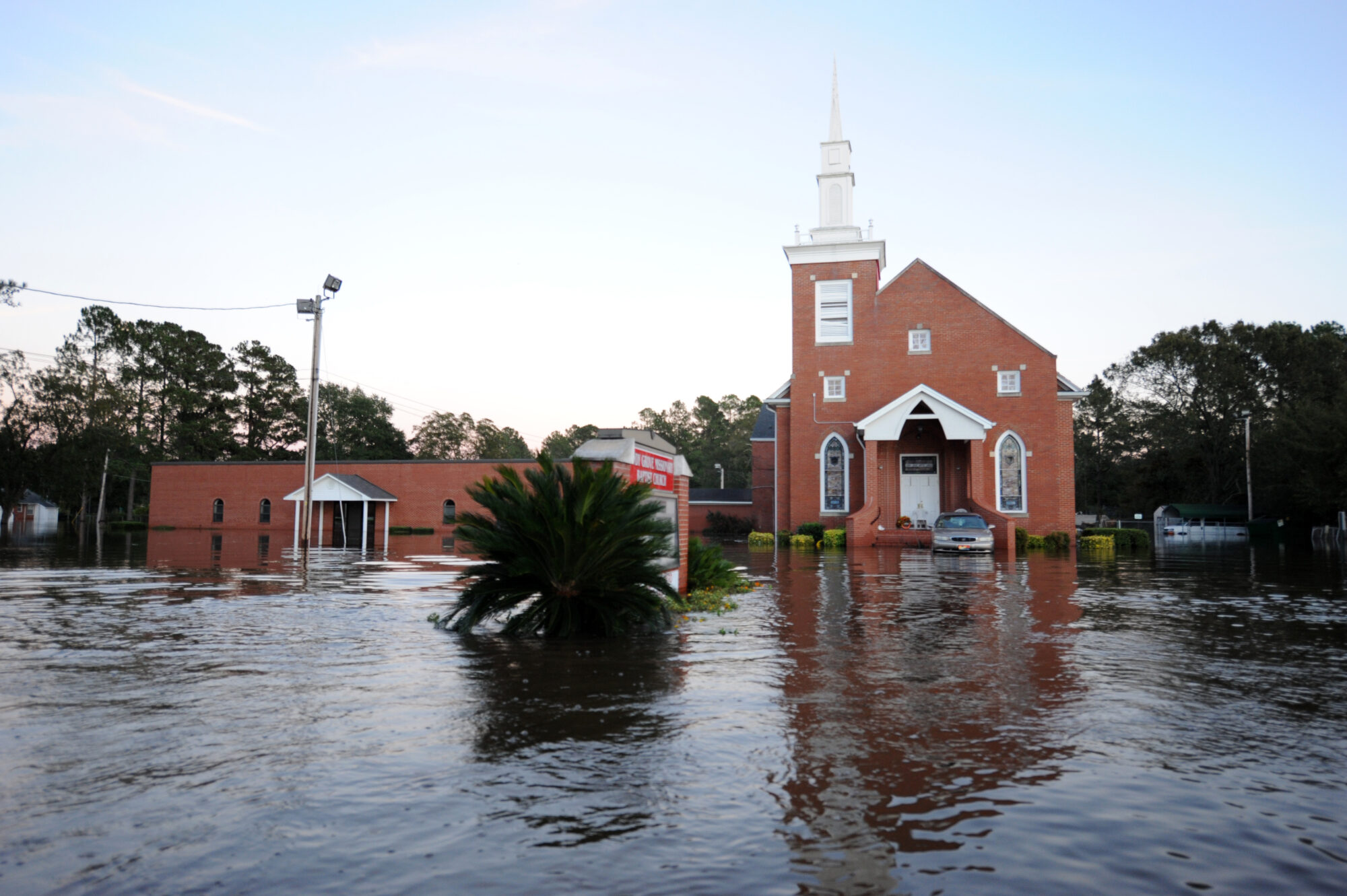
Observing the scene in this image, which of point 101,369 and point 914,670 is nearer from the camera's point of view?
point 914,670

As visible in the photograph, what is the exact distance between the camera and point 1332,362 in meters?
64.4

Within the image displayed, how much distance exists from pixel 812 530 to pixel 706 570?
2200cm

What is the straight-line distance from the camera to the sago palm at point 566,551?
9.90m

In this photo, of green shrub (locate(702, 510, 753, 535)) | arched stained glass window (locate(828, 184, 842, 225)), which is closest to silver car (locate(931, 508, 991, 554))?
arched stained glass window (locate(828, 184, 842, 225))

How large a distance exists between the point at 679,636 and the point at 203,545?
2970 centimetres

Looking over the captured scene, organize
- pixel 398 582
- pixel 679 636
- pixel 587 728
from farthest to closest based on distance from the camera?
pixel 398 582, pixel 679 636, pixel 587 728

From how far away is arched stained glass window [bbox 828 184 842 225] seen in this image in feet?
128

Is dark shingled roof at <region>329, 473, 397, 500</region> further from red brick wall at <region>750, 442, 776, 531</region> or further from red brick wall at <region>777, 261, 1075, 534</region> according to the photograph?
red brick wall at <region>777, 261, 1075, 534</region>

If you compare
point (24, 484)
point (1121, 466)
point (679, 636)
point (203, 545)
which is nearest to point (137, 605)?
point (679, 636)

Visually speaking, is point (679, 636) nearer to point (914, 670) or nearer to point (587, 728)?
point (914, 670)

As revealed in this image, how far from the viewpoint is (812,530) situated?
36.8 metres

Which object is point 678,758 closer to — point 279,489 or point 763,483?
point 763,483

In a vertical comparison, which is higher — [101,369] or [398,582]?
[101,369]

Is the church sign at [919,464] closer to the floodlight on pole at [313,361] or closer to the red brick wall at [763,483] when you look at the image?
the red brick wall at [763,483]
